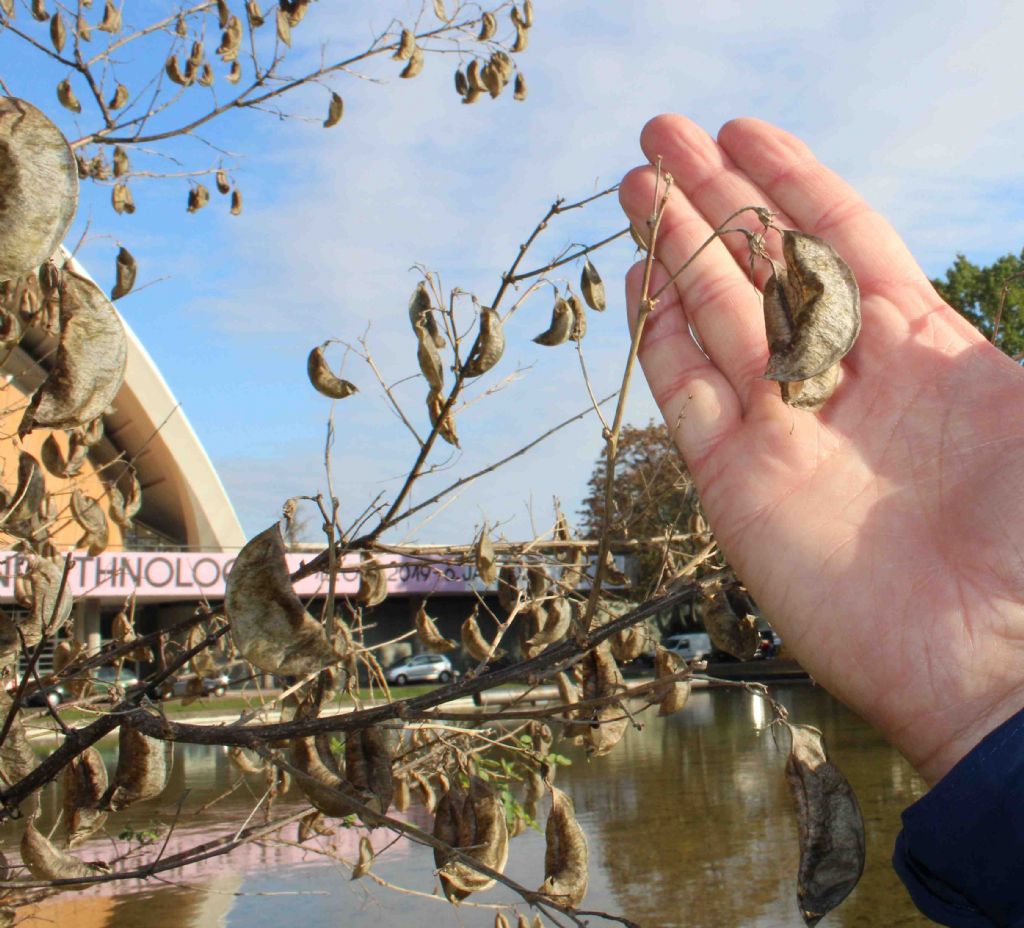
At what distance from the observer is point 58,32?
3.64 metres

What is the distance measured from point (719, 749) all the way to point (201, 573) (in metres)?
19.5

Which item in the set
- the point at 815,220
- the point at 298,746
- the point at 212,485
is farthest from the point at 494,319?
the point at 212,485

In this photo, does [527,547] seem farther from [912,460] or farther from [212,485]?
[212,485]

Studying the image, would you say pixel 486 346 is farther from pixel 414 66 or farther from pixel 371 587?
pixel 414 66

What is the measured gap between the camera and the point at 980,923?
1390mm

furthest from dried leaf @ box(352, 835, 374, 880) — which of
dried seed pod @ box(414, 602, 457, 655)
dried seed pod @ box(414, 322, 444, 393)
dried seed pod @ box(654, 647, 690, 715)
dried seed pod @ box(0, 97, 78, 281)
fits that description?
dried seed pod @ box(0, 97, 78, 281)

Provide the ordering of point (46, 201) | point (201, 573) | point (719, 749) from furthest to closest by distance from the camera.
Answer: point (201, 573) → point (719, 749) → point (46, 201)

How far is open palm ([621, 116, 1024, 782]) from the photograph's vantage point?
1544mm

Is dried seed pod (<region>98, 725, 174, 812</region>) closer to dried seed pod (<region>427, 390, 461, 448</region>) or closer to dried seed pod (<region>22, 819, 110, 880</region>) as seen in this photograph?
dried seed pod (<region>22, 819, 110, 880</region>)

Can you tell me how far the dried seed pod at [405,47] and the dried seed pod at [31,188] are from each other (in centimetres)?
286

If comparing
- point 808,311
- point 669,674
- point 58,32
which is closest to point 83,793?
point 669,674

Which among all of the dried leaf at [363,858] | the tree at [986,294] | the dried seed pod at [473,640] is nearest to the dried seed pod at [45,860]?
the dried leaf at [363,858]

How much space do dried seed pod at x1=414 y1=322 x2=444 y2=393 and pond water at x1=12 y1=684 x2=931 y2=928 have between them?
2.90 metres

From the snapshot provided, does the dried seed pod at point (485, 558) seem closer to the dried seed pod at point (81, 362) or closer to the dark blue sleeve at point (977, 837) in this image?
the dried seed pod at point (81, 362)
